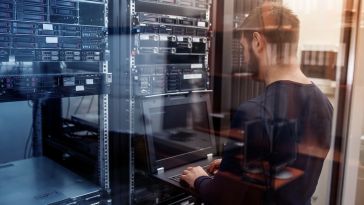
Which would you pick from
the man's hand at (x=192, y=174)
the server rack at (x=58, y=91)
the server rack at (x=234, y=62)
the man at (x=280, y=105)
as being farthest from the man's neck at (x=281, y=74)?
the server rack at (x=58, y=91)

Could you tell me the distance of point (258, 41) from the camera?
3.63 ft

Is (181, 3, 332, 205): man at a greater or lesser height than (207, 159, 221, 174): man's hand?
greater

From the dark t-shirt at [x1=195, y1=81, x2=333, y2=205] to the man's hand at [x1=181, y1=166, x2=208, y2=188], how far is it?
126 mm

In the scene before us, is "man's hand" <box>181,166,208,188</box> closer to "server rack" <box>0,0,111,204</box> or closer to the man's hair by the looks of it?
"server rack" <box>0,0,111,204</box>

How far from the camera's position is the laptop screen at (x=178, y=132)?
1.49 meters

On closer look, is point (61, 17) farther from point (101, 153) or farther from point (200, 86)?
point (200, 86)

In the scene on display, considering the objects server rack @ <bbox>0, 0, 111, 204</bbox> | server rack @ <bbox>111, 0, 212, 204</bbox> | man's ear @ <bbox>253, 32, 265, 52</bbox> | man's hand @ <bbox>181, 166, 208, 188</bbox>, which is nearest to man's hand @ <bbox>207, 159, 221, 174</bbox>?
man's hand @ <bbox>181, 166, 208, 188</bbox>

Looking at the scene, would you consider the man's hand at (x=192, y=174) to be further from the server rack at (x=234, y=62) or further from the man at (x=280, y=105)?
the server rack at (x=234, y=62)

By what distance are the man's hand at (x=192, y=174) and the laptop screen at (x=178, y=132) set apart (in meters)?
0.13

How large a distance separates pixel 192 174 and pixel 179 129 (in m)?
0.28

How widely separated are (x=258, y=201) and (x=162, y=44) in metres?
0.77

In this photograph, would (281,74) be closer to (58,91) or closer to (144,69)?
(144,69)

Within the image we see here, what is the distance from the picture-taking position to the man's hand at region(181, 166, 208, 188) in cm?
138

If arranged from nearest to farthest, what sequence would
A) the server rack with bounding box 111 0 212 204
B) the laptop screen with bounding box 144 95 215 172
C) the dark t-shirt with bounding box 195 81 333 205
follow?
the dark t-shirt with bounding box 195 81 333 205 < the server rack with bounding box 111 0 212 204 < the laptop screen with bounding box 144 95 215 172
